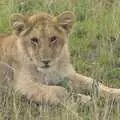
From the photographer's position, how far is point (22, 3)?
26.1 ft

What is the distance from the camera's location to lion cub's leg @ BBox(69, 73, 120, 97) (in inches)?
238

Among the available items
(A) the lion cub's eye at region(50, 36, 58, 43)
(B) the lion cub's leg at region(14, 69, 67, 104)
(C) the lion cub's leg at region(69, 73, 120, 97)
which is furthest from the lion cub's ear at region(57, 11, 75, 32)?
(B) the lion cub's leg at region(14, 69, 67, 104)

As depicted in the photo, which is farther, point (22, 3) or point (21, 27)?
point (22, 3)

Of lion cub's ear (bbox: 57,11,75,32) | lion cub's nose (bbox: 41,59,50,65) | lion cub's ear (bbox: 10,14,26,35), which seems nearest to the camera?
lion cub's nose (bbox: 41,59,50,65)

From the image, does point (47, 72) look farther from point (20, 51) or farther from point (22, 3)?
point (22, 3)

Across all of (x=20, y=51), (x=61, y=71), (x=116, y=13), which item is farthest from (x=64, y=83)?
(x=116, y=13)

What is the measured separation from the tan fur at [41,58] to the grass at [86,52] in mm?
138

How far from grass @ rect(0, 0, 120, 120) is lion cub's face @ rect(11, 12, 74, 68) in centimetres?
41

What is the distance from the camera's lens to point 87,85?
20.5 feet

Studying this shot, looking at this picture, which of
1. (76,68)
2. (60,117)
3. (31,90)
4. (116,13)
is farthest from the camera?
(116,13)

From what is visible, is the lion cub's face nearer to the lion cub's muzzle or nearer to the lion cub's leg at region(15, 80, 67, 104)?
the lion cub's muzzle

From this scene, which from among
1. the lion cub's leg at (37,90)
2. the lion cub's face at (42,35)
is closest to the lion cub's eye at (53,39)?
the lion cub's face at (42,35)

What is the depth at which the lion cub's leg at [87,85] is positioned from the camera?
19.8ft

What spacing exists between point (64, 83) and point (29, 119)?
853 millimetres
